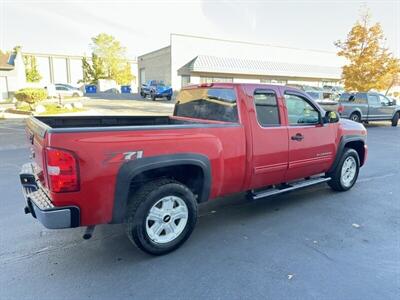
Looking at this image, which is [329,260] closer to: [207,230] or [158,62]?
[207,230]

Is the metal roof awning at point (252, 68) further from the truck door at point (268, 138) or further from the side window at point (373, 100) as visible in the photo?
the truck door at point (268, 138)

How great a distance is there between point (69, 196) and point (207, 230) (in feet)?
6.05

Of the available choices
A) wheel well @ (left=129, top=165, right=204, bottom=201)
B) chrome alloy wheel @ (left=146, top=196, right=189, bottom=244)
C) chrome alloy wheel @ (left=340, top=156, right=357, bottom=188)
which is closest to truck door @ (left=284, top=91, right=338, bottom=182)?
chrome alloy wheel @ (left=340, top=156, right=357, bottom=188)

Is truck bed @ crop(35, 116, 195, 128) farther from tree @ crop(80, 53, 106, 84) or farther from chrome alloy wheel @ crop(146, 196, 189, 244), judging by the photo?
tree @ crop(80, 53, 106, 84)

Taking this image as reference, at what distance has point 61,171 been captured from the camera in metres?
2.52

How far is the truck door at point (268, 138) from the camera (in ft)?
12.4

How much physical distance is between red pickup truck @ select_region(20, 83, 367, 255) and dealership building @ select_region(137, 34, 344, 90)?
2697 centimetres

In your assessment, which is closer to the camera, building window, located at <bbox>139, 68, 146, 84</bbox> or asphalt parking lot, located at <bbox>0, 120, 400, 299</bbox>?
asphalt parking lot, located at <bbox>0, 120, 400, 299</bbox>

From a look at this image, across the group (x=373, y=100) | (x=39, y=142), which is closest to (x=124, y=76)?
(x=373, y=100)

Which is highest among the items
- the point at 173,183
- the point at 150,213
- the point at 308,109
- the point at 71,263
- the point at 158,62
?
the point at 158,62

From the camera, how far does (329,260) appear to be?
3.12 meters

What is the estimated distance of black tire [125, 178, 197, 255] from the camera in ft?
9.66

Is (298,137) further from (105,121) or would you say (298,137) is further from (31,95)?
(31,95)

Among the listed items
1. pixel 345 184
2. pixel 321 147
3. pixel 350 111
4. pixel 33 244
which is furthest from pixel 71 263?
pixel 350 111
